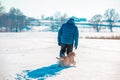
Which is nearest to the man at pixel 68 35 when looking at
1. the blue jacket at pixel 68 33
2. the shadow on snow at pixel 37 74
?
the blue jacket at pixel 68 33

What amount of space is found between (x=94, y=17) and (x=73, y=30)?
82783mm

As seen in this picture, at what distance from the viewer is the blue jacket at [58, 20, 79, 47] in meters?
10.1

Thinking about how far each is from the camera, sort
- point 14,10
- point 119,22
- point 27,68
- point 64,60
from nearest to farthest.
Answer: point 27,68
point 64,60
point 14,10
point 119,22

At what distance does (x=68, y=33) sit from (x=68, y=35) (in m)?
0.08

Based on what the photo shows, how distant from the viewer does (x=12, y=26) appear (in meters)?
75.3

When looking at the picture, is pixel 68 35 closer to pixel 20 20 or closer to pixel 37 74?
pixel 37 74

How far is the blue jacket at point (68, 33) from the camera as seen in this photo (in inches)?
398

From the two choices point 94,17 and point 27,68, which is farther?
point 94,17

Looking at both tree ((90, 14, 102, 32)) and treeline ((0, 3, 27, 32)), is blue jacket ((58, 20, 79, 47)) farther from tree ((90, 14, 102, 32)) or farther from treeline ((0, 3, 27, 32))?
tree ((90, 14, 102, 32))

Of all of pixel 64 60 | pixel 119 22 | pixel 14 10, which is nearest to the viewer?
pixel 64 60

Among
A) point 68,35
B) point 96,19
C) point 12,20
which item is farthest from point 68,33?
point 96,19

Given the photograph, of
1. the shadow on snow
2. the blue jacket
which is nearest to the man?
the blue jacket

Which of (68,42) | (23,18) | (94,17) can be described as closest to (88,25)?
(94,17)

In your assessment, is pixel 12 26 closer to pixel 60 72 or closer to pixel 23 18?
pixel 23 18
